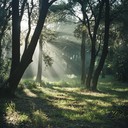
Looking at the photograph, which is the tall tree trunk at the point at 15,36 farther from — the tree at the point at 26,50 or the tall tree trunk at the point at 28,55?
the tall tree trunk at the point at 28,55

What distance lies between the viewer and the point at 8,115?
1277cm

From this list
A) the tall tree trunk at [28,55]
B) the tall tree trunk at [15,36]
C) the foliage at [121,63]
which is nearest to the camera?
the tall tree trunk at [28,55]

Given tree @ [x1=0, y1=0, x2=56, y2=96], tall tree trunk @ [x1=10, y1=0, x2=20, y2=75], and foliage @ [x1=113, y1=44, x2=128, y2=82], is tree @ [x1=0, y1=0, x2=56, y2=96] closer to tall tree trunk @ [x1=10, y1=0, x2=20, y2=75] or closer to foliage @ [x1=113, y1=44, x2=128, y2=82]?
tall tree trunk @ [x1=10, y1=0, x2=20, y2=75]

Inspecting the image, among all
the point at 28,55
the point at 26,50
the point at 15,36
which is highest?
the point at 15,36

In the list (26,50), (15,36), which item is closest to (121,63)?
(26,50)

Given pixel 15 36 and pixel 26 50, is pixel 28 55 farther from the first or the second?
pixel 15 36

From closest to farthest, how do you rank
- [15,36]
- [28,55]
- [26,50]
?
[28,55] → [26,50] → [15,36]

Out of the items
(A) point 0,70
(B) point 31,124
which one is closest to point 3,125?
(B) point 31,124

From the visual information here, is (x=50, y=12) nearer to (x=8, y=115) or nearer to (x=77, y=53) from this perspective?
(x=8, y=115)

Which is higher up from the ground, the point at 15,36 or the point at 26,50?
the point at 15,36

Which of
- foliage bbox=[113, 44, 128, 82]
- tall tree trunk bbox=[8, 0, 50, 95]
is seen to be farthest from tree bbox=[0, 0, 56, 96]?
foliage bbox=[113, 44, 128, 82]

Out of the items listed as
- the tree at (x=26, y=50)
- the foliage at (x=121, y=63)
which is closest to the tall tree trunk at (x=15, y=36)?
the tree at (x=26, y=50)

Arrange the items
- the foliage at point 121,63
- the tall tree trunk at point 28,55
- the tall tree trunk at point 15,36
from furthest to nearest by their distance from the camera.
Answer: the foliage at point 121,63
the tall tree trunk at point 15,36
the tall tree trunk at point 28,55

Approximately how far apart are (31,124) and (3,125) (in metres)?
0.96
